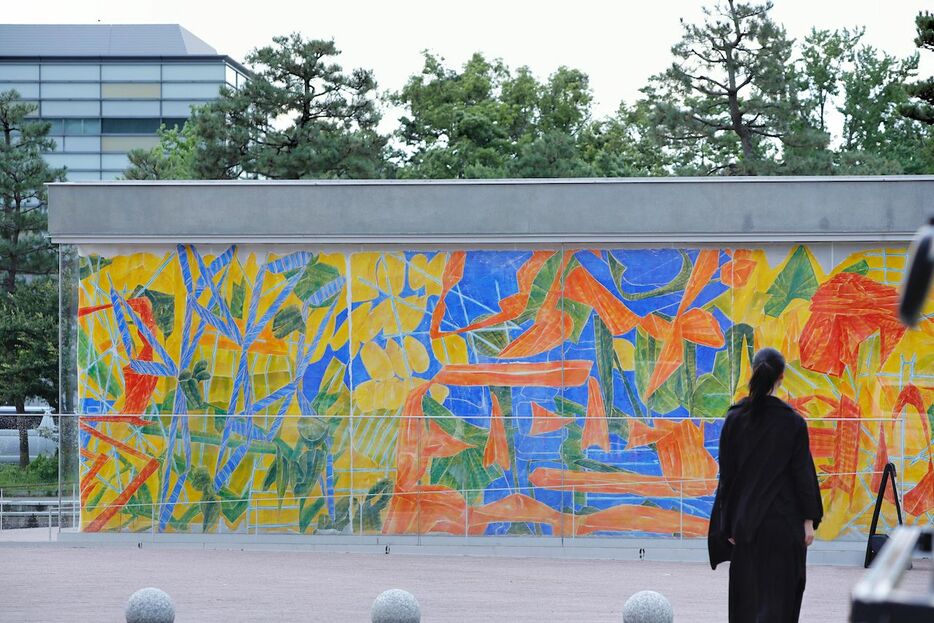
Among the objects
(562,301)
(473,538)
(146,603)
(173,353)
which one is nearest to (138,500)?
(173,353)

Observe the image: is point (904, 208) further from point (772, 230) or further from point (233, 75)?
point (233, 75)

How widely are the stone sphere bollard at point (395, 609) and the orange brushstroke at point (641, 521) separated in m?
8.56

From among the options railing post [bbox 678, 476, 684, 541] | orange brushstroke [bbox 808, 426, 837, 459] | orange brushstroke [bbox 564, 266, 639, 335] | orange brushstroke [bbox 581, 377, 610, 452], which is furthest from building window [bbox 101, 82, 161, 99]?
orange brushstroke [bbox 808, 426, 837, 459]

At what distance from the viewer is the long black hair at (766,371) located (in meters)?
8.32

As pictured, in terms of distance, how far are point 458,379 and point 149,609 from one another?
9329 mm

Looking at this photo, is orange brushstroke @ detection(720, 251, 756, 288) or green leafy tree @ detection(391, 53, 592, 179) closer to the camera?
orange brushstroke @ detection(720, 251, 756, 288)

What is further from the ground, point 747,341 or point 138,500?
point 747,341

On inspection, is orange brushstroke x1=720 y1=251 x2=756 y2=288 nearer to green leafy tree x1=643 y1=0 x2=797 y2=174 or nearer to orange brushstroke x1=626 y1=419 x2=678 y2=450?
orange brushstroke x1=626 y1=419 x2=678 y2=450

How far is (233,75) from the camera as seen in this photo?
300 feet

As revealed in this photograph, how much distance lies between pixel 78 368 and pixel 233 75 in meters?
74.2

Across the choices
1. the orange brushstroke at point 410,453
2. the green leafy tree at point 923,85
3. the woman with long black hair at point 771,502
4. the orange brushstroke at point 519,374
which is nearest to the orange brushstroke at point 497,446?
the orange brushstroke at point 519,374

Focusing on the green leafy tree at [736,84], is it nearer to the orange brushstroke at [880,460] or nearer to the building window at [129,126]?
the orange brushstroke at [880,460]

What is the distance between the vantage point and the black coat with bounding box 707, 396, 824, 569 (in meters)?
8.40

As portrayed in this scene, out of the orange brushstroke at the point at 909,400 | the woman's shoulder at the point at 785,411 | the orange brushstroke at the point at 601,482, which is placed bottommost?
the orange brushstroke at the point at 601,482
